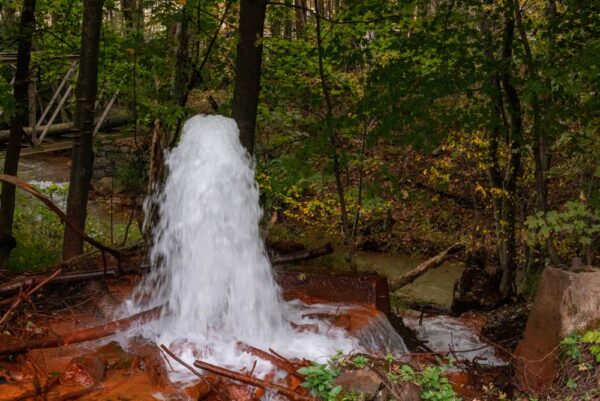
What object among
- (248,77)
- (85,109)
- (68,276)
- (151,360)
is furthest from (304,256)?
(85,109)

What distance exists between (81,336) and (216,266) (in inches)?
49.3

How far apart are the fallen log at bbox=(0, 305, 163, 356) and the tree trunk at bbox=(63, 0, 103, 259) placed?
6.01ft

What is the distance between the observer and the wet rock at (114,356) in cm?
378

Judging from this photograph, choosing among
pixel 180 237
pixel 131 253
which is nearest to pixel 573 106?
pixel 180 237

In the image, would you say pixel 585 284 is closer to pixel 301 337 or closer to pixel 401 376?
pixel 401 376

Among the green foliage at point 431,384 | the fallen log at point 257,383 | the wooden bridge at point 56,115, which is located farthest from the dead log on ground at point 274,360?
the wooden bridge at point 56,115

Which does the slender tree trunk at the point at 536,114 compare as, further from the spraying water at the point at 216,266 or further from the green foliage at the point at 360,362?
the green foliage at the point at 360,362

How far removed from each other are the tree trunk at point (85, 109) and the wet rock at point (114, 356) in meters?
2.25

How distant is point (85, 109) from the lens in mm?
5773

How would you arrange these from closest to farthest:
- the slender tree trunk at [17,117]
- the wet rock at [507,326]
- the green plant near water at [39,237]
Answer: the wet rock at [507,326] → the slender tree trunk at [17,117] → the green plant near water at [39,237]

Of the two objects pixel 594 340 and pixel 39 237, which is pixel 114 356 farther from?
pixel 39 237

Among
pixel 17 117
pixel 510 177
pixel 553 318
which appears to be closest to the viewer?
pixel 553 318

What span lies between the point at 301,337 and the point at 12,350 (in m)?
2.23

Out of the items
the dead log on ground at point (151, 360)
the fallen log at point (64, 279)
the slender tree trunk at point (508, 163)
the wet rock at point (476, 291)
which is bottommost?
the wet rock at point (476, 291)
